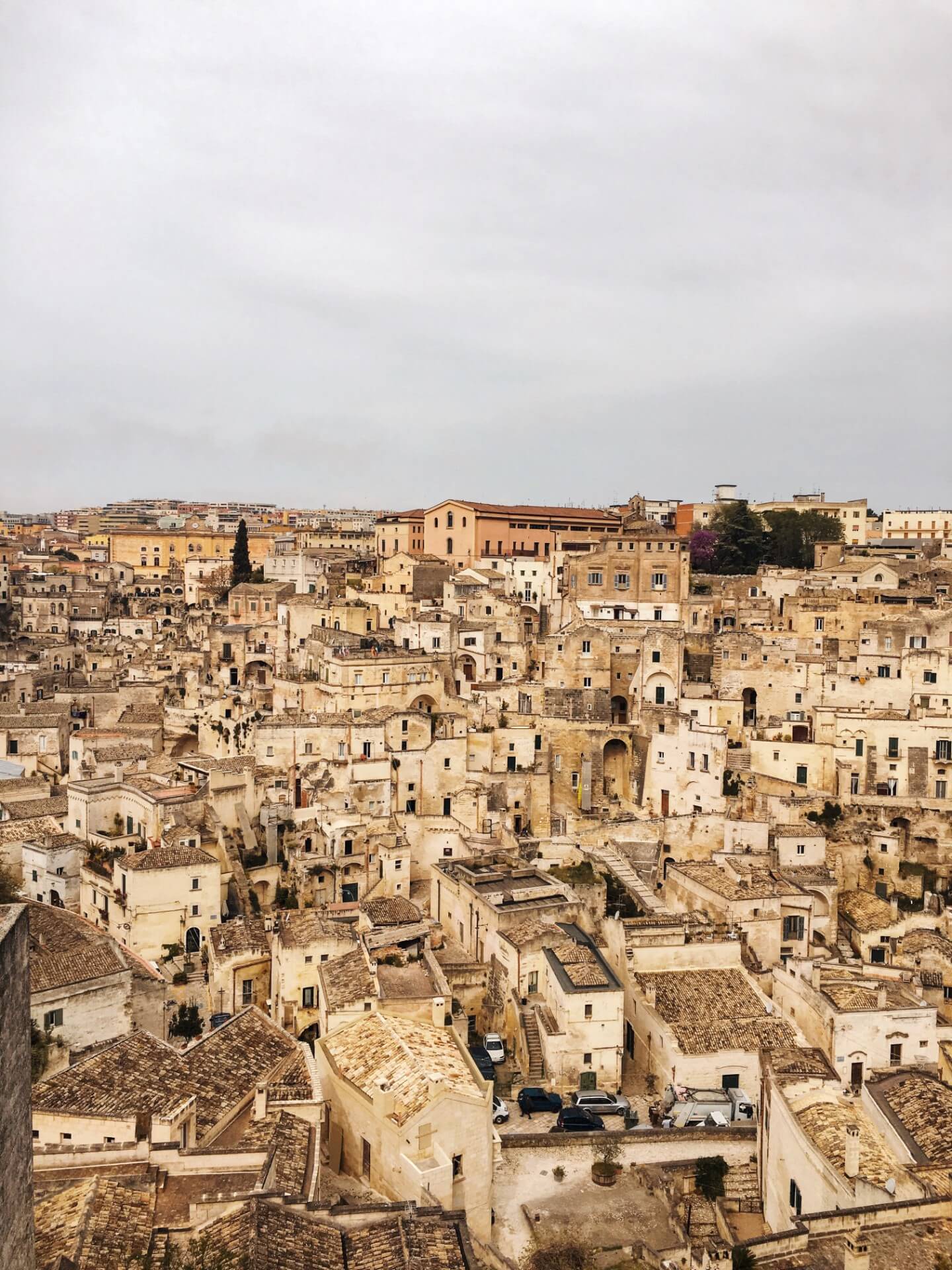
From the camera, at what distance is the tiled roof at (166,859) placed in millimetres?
25781

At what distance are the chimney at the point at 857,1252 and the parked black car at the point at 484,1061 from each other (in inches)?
339

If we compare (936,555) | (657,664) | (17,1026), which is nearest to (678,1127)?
(17,1026)

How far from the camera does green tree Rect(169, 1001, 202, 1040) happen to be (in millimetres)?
23906

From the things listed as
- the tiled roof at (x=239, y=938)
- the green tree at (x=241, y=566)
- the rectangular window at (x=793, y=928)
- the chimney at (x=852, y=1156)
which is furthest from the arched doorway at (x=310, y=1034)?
the green tree at (x=241, y=566)

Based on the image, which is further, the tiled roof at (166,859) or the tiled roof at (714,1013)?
the tiled roof at (166,859)

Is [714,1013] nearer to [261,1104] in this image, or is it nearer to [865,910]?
[261,1104]

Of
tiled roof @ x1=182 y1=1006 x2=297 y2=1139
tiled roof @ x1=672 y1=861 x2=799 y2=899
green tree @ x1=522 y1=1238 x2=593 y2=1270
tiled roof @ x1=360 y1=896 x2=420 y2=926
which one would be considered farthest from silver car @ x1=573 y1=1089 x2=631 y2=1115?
tiled roof @ x1=672 y1=861 x2=799 y2=899

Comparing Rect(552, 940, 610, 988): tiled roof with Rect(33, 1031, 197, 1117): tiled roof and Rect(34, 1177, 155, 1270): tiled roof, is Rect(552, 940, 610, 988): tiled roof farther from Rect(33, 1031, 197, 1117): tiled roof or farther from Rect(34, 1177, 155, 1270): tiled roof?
Rect(34, 1177, 155, 1270): tiled roof

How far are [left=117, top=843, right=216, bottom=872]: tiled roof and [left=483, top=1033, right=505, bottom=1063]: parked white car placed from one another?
312 inches

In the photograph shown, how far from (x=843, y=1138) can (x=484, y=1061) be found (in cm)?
767

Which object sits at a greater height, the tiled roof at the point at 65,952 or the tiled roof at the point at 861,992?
the tiled roof at the point at 65,952

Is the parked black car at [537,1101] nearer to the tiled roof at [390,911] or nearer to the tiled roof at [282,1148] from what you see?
the tiled roof at [282,1148]

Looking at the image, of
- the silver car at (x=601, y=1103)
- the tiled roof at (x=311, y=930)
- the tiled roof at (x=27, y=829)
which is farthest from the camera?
the tiled roof at (x=27, y=829)

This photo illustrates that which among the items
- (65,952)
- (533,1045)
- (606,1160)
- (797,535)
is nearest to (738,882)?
(533,1045)
